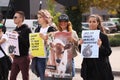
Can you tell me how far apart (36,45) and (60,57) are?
1001mm

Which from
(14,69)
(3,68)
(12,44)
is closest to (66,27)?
(12,44)

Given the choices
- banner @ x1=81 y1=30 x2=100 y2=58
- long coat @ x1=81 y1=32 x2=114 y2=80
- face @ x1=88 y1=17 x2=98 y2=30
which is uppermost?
face @ x1=88 y1=17 x2=98 y2=30

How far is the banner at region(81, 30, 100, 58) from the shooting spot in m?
6.47

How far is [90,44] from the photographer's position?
6.57 meters

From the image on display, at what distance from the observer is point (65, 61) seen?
22.5 feet

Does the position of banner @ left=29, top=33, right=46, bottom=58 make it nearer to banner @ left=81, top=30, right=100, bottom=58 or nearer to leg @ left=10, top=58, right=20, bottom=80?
leg @ left=10, top=58, right=20, bottom=80

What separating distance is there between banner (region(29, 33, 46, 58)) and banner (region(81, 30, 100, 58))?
1.25m

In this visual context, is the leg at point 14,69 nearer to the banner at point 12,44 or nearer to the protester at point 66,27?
the banner at point 12,44

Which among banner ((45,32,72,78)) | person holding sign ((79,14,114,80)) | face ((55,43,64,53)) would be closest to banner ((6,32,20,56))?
banner ((45,32,72,78))

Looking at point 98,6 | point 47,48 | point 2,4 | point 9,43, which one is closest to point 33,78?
point 9,43

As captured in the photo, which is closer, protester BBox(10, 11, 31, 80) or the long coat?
the long coat

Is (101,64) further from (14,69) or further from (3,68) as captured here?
(3,68)

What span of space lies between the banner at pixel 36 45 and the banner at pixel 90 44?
49.2 inches

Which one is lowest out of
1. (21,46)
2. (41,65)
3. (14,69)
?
(14,69)
